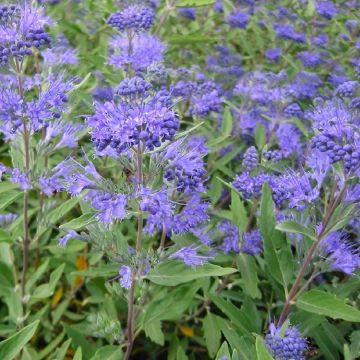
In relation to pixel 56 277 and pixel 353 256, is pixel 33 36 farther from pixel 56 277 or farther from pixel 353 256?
pixel 353 256

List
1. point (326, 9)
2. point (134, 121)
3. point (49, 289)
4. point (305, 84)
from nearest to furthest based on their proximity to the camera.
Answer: point (134, 121) < point (49, 289) < point (305, 84) < point (326, 9)

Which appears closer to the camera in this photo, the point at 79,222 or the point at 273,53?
the point at 79,222

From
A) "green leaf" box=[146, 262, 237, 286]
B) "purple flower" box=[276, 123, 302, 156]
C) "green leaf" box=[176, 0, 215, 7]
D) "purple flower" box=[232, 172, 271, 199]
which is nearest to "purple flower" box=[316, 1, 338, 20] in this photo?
"green leaf" box=[176, 0, 215, 7]

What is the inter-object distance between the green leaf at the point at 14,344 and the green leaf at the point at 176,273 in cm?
61

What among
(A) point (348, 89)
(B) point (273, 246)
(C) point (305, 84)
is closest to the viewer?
(B) point (273, 246)

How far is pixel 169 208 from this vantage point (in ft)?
7.54

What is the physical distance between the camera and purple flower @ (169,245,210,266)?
2.51 metres

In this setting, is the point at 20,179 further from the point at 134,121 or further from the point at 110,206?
the point at 134,121

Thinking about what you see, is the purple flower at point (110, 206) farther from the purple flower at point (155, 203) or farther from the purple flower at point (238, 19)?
the purple flower at point (238, 19)

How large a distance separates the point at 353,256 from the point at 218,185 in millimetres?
1130

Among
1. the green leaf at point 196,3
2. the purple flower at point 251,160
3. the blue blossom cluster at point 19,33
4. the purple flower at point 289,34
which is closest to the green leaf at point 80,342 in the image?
the purple flower at point 251,160

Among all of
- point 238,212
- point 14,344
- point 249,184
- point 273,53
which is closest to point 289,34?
point 273,53

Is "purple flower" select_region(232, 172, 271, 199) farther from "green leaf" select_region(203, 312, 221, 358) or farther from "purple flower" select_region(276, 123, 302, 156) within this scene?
"green leaf" select_region(203, 312, 221, 358)

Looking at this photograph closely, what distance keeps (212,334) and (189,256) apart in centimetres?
101
